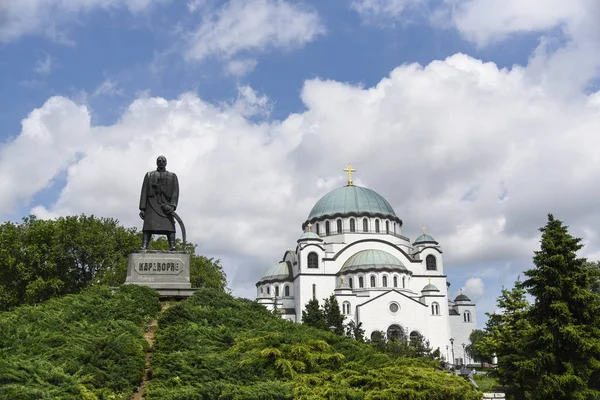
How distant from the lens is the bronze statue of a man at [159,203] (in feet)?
61.4

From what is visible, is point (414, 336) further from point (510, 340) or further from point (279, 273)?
point (510, 340)

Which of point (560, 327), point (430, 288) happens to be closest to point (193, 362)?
point (560, 327)

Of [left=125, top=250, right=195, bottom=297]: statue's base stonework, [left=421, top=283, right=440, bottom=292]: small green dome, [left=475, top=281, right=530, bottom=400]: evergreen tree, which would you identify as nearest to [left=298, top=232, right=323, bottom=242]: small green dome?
[left=421, top=283, right=440, bottom=292]: small green dome

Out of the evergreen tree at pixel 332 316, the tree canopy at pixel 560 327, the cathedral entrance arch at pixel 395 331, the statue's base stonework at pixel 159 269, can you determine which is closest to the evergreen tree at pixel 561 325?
the tree canopy at pixel 560 327

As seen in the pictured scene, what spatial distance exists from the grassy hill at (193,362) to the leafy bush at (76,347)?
0.02 metres

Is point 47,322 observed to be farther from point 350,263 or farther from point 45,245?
point 350,263

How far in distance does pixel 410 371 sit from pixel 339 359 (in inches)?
57.8

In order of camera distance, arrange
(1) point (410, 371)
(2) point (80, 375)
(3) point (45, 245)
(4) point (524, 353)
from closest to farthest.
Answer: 1. (2) point (80, 375)
2. (1) point (410, 371)
3. (4) point (524, 353)
4. (3) point (45, 245)

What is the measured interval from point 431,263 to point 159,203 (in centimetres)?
4721

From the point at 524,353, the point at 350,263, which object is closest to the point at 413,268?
the point at 350,263

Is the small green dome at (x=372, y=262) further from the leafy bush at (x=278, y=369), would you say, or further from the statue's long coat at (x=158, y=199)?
the leafy bush at (x=278, y=369)

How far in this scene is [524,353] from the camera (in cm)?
1922

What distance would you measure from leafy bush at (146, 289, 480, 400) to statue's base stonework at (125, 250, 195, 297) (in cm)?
411

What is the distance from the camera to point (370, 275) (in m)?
56.7
